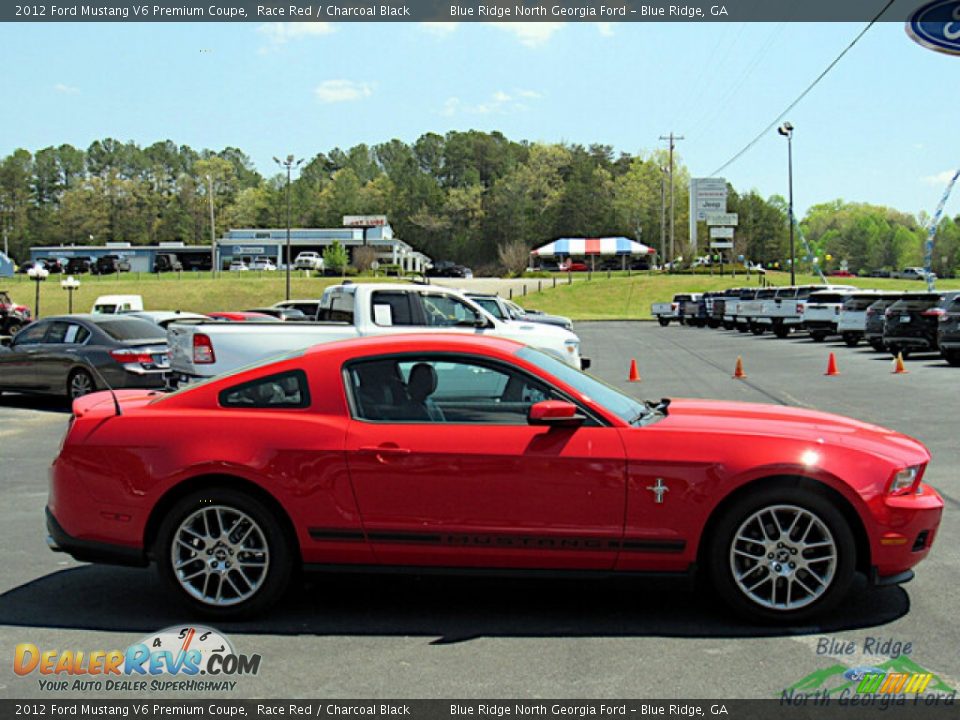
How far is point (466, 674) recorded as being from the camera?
4.64 meters

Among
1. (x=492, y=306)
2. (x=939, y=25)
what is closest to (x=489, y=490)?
(x=492, y=306)

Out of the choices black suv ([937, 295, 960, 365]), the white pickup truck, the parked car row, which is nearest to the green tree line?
the parked car row

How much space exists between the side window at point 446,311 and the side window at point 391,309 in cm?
29

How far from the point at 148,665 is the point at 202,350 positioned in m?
7.29

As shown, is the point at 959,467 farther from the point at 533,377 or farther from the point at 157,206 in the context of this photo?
the point at 157,206

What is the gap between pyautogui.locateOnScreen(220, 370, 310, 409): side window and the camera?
5.62m

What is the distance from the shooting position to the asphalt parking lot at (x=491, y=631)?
4.54 m

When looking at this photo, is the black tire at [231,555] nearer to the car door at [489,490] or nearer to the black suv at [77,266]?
the car door at [489,490]

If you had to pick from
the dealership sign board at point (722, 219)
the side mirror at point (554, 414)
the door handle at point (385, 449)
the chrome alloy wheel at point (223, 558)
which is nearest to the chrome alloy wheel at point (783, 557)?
the side mirror at point (554, 414)

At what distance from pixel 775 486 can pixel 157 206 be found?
160753 mm

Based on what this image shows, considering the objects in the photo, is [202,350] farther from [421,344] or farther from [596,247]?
[596,247]

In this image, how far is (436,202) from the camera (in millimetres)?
149125

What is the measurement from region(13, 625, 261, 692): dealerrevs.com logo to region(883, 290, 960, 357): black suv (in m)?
23.1

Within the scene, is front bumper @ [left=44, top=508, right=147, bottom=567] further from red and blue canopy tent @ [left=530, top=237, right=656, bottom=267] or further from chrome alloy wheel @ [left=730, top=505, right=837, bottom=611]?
red and blue canopy tent @ [left=530, top=237, right=656, bottom=267]
